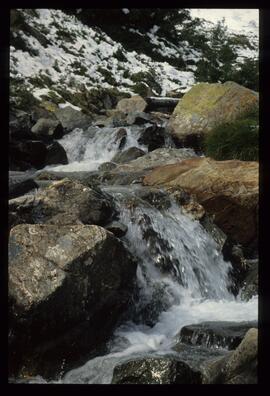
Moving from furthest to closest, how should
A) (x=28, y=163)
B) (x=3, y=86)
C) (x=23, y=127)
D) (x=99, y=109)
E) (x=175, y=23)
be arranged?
(x=175, y=23)
(x=99, y=109)
(x=23, y=127)
(x=28, y=163)
(x=3, y=86)

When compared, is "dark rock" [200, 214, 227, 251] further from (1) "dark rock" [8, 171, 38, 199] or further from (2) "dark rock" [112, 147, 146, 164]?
(2) "dark rock" [112, 147, 146, 164]

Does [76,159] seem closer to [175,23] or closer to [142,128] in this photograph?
[142,128]

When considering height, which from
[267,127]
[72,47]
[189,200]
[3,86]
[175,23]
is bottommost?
[189,200]

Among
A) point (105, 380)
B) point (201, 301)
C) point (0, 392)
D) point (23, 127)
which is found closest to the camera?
point (0, 392)

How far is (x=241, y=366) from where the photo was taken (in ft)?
11.9

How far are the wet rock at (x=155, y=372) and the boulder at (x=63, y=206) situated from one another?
2.39 m

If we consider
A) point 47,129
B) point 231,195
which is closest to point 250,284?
point 231,195

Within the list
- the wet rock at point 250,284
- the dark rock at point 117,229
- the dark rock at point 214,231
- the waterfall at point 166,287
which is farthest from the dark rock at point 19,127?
the wet rock at point 250,284

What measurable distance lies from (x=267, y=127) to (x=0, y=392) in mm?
2017

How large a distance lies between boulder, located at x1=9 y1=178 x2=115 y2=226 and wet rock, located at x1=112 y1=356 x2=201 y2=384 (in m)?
2.39

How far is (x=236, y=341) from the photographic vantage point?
4.96 metres

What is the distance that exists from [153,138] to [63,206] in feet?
26.0

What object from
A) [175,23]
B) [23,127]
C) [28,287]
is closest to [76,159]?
[23,127]

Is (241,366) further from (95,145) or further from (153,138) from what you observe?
(95,145)
